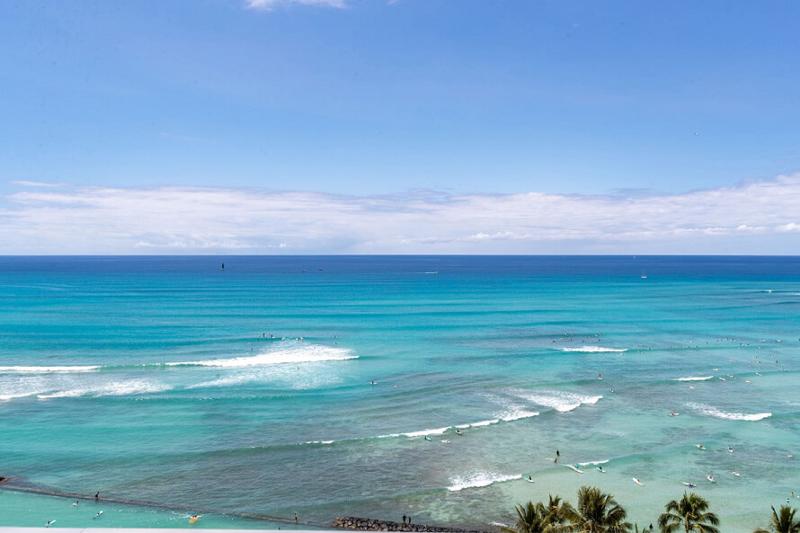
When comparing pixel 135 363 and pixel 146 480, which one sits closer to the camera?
pixel 146 480

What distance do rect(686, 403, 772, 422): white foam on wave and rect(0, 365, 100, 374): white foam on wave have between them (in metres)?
53.0

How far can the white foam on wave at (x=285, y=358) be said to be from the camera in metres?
57.9

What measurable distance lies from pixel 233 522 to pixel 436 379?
Result: 27.0m

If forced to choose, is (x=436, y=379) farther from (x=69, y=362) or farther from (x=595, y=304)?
(x=595, y=304)

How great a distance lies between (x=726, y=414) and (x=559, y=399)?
1214 centimetres

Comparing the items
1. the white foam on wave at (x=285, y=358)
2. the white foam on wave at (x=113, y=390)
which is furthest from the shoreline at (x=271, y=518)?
the white foam on wave at (x=285, y=358)

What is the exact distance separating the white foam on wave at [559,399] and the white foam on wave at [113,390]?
30.3m

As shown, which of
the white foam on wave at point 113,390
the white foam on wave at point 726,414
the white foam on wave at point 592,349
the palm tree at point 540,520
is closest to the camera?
the palm tree at point 540,520

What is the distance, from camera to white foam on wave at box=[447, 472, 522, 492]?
104ft

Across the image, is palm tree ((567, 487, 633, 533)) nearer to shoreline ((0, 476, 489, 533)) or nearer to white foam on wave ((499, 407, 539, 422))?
shoreline ((0, 476, 489, 533))

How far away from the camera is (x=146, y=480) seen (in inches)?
1259

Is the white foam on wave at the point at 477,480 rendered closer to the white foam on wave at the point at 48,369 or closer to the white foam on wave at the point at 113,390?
the white foam on wave at the point at 113,390

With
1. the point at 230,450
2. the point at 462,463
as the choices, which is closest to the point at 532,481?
the point at 462,463

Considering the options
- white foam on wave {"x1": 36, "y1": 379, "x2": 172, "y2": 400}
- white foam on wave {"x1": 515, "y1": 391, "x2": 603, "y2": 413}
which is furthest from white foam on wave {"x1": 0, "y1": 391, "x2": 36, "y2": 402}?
white foam on wave {"x1": 515, "y1": 391, "x2": 603, "y2": 413}
